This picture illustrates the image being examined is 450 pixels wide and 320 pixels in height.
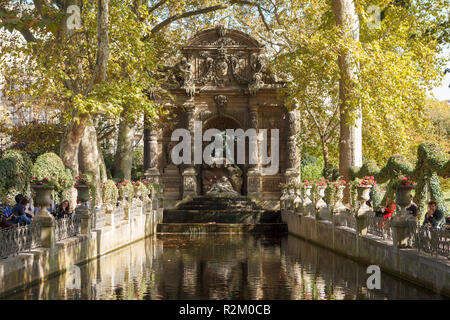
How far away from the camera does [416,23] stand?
2681cm

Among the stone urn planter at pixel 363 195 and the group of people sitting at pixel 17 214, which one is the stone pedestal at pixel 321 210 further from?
the group of people sitting at pixel 17 214

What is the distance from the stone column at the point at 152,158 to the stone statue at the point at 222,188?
2.89 m

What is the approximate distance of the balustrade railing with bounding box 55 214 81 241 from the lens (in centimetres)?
1459

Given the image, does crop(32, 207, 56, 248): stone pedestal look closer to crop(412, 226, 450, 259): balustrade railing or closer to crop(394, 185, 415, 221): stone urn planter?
crop(394, 185, 415, 221): stone urn planter

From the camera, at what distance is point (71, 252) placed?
14.9 metres

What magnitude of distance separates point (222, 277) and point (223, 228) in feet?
42.6

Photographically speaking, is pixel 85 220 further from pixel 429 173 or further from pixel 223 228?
pixel 223 228

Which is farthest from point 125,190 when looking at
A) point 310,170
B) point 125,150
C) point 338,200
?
point 310,170

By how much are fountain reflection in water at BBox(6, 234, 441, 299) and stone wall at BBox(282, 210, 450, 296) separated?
0.72 feet

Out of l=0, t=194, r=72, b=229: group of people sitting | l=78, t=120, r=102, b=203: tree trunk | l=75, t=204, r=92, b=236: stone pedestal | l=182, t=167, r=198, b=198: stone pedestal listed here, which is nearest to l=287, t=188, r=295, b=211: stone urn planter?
l=182, t=167, r=198, b=198: stone pedestal

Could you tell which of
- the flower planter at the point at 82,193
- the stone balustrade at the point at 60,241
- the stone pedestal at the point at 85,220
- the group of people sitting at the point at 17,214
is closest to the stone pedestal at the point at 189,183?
the stone balustrade at the point at 60,241

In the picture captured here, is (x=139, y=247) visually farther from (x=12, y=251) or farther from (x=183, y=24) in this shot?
(x=183, y=24)

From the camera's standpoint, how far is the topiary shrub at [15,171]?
17297mm
